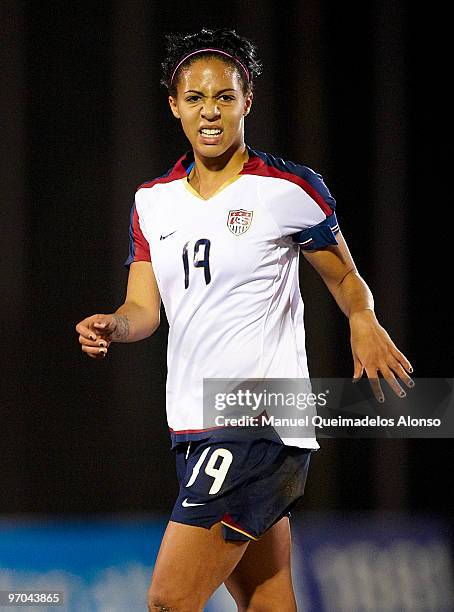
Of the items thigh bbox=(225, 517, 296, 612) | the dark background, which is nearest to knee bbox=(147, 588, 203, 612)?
thigh bbox=(225, 517, 296, 612)

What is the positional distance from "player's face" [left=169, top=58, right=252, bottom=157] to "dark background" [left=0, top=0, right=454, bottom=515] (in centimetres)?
142

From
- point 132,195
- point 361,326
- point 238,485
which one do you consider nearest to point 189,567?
point 238,485

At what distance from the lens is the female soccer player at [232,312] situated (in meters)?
1.93

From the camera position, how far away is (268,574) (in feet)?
6.86

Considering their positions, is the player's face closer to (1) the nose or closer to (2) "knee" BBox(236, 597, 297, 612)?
(1) the nose

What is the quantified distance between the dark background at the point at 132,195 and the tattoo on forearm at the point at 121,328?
58.6 inches

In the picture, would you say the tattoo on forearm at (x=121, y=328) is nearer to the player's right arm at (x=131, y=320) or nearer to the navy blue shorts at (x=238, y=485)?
the player's right arm at (x=131, y=320)

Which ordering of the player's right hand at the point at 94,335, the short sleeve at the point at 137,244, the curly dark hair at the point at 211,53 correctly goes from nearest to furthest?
the player's right hand at the point at 94,335, the curly dark hair at the point at 211,53, the short sleeve at the point at 137,244

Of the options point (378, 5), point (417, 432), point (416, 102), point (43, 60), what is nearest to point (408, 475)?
point (417, 432)

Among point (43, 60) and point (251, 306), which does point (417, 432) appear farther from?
point (43, 60)

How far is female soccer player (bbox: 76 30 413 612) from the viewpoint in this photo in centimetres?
193

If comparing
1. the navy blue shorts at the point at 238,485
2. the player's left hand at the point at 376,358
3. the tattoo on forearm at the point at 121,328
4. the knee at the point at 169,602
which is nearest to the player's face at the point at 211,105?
the tattoo on forearm at the point at 121,328

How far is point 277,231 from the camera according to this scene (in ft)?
6.75

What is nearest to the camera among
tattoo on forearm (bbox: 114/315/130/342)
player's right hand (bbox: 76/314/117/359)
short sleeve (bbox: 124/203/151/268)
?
player's right hand (bbox: 76/314/117/359)
